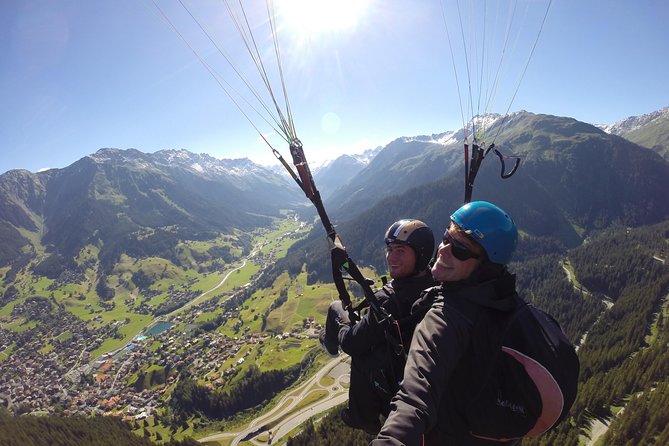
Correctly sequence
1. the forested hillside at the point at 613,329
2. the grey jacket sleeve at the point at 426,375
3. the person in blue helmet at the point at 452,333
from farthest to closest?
the forested hillside at the point at 613,329, the person in blue helmet at the point at 452,333, the grey jacket sleeve at the point at 426,375

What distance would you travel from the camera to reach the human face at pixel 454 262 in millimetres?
4164

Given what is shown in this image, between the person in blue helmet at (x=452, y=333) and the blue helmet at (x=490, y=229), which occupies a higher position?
the blue helmet at (x=490, y=229)

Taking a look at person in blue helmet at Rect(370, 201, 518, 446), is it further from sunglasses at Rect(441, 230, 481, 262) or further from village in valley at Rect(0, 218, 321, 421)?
village in valley at Rect(0, 218, 321, 421)

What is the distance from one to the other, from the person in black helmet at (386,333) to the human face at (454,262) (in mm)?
1167

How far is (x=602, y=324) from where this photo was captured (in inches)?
4697

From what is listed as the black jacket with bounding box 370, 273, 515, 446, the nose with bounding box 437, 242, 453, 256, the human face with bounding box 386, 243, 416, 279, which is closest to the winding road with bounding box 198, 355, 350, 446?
the human face with bounding box 386, 243, 416, 279

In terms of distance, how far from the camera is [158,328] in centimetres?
17788

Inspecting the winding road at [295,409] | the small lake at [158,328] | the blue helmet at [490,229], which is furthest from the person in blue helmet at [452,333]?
the small lake at [158,328]

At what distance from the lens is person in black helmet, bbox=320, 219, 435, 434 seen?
5355 millimetres

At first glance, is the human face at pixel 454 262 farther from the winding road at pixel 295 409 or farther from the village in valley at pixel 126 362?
the village in valley at pixel 126 362

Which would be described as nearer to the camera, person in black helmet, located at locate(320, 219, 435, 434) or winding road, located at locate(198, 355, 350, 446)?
person in black helmet, located at locate(320, 219, 435, 434)

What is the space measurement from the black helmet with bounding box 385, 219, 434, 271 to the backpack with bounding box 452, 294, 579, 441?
281 cm

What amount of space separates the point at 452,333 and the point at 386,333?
1.82m

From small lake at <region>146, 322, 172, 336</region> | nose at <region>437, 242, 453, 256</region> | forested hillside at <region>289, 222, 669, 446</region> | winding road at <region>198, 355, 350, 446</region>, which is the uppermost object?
nose at <region>437, 242, 453, 256</region>
